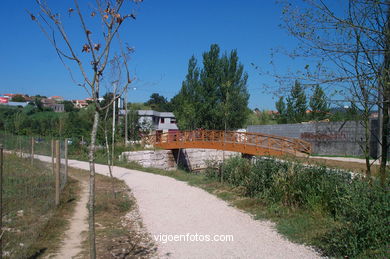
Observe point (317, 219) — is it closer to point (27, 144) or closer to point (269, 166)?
point (269, 166)

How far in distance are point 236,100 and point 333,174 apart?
22376mm

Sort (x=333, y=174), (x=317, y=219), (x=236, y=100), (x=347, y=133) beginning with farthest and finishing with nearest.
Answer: (x=236, y=100) → (x=347, y=133) → (x=333, y=174) → (x=317, y=219)

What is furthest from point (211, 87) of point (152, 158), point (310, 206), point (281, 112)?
point (310, 206)

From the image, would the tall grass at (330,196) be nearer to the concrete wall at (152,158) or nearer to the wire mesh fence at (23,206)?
the wire mesh fence at (23,206)

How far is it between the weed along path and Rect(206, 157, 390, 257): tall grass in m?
0.59

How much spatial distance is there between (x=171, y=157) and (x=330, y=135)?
11.6 metres

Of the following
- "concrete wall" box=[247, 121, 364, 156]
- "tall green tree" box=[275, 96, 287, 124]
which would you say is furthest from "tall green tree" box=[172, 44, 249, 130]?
"concrete wall" box=[247, 121, 364, 156]

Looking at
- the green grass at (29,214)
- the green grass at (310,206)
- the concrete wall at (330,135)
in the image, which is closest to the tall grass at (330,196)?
the green grass at (310,206)

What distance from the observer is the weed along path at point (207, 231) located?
17.3ft

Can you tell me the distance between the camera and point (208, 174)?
46.2ft

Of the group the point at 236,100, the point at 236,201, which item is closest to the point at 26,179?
the point at 236,201

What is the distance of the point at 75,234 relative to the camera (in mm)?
6211

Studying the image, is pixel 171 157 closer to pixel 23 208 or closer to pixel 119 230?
pixel 119 230

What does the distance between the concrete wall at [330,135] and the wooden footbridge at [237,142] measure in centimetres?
150
